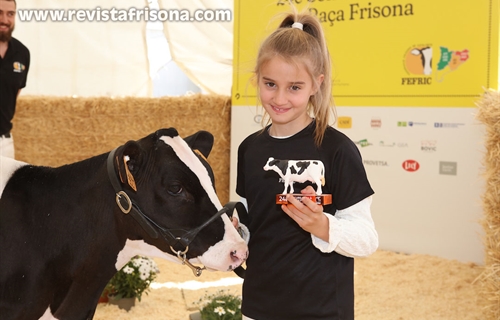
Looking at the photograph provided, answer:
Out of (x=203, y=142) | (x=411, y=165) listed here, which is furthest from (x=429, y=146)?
(x=203, y=142)

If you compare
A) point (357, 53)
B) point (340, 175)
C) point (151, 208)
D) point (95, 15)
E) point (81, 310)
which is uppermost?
point (95, 15)

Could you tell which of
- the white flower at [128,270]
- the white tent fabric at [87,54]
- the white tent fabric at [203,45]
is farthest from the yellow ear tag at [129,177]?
the white tent fabric at [87,54]

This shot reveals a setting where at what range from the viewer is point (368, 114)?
548 centimetres

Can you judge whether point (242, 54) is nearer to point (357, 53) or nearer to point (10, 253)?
point (357, 53)

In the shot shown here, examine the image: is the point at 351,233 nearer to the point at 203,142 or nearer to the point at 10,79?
the point at 203,142

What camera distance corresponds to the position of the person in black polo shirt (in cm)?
465

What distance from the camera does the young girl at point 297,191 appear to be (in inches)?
70.5

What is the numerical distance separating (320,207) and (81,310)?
98cm

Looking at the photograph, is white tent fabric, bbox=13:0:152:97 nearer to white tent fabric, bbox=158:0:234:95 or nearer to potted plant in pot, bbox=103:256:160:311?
white tent fabric, bbox=158:0:234:95

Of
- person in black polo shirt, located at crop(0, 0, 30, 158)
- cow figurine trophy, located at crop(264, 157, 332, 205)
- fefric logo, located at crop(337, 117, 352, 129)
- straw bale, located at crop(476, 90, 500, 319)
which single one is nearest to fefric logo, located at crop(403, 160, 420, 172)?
fefric logo, located at crop(337, 117, 352, 129)

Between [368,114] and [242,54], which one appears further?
[242,54]

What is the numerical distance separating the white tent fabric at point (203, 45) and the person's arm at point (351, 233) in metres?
5.82

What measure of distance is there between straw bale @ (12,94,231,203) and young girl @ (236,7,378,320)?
177 inches

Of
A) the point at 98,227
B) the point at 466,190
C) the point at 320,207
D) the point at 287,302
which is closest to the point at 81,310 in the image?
the point at 98,227
